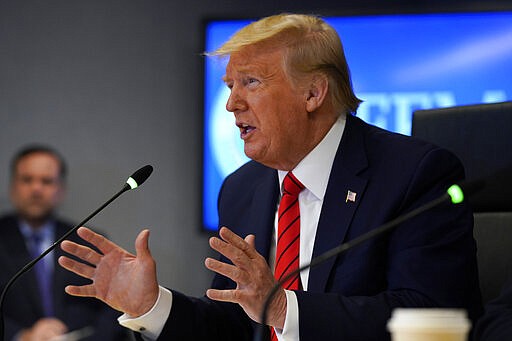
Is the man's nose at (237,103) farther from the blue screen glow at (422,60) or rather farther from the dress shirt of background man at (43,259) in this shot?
the dress shirt of background man at (43,259)

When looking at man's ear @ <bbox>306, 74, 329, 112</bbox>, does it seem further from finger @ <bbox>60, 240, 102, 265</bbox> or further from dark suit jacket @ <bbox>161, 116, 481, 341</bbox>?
finger @ <bbox>60, 240, 102, 265</bbox>

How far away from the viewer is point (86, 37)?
4781mm

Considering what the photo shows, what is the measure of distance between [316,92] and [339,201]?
345 millimetres

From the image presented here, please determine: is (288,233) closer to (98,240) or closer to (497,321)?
(98,240)

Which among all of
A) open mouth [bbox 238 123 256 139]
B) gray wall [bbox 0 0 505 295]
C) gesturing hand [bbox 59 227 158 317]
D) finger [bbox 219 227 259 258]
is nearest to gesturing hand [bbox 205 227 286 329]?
finger [bbox 219 227 259 258]

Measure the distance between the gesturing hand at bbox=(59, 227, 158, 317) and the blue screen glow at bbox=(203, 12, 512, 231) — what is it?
7.88 ft

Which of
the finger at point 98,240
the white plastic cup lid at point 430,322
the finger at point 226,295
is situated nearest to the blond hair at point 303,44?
the finger at point 98,240

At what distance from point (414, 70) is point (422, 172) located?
2.24 m

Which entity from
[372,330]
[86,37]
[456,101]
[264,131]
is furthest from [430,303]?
[86,37]

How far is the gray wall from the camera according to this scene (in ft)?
15.4

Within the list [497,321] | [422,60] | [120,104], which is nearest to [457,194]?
[497,321]

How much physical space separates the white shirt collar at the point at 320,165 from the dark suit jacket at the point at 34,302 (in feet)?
6.81

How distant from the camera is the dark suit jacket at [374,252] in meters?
2.04

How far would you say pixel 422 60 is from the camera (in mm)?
4391
